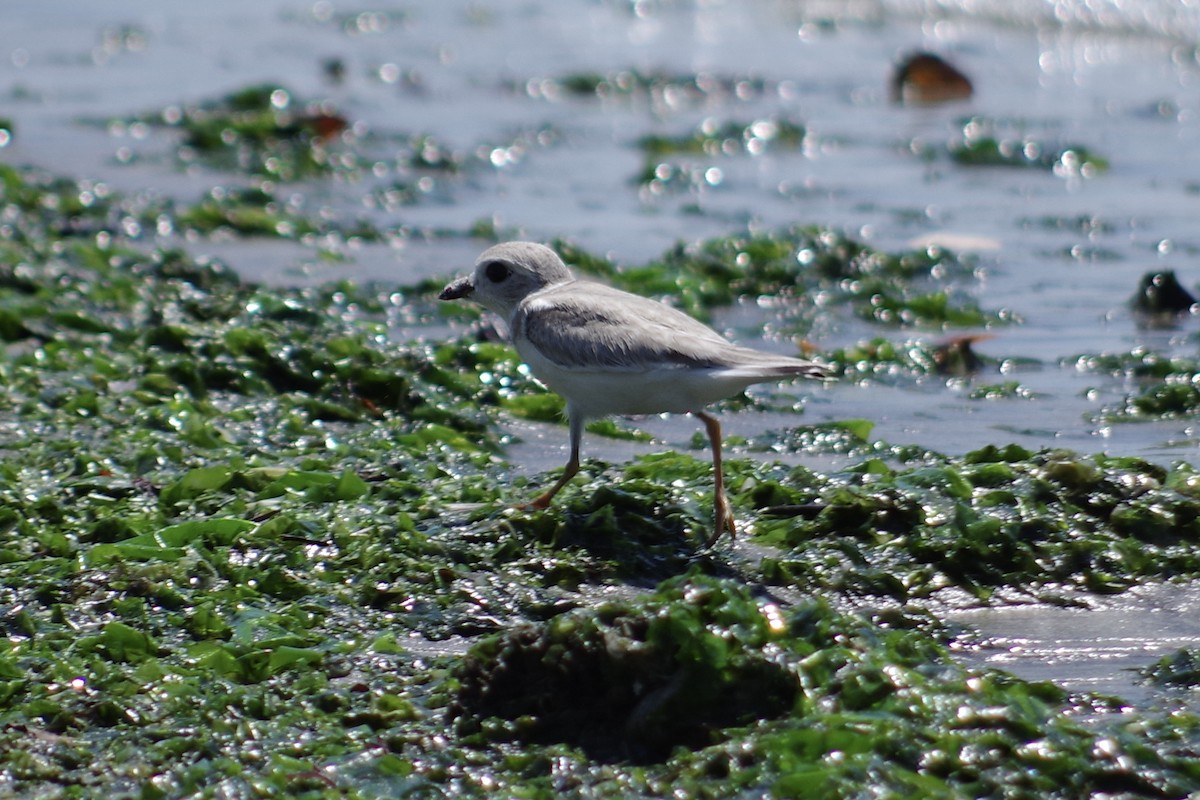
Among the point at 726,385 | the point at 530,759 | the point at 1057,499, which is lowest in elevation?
the point at 530,759

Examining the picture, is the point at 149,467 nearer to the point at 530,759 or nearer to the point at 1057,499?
the point at 530,759

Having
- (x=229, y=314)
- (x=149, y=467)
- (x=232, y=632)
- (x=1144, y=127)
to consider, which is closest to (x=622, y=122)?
(x=1144, y=127)

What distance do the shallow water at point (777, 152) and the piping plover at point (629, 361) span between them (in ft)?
2.38

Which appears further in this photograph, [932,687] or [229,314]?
[229,314]

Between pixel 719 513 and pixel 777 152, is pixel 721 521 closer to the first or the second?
pixel 719 513

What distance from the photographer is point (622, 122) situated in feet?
42.5

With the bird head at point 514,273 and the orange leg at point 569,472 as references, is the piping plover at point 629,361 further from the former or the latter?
the bird head at point 514,273

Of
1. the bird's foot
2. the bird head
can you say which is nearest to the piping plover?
the bird's foot

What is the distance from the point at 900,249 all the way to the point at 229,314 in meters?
3.67

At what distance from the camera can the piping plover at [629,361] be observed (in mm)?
4434

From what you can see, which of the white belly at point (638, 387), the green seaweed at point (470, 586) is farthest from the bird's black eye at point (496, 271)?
the green seaweed at point (470, 586)

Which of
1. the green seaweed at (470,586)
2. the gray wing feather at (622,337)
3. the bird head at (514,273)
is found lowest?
the green seaweed at (470,586)

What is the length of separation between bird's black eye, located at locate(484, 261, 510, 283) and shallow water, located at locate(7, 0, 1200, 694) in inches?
26.0

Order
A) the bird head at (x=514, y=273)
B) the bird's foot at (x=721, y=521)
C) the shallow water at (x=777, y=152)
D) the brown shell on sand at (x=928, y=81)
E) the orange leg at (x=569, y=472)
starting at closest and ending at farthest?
the bird's foot at (x=721, y=521)
the orange leg at (x=569, y=472)
the bird head at (x=514, y=273)
the shallow water at (x=777, y=152)
the brown shell on sand at (x=928, y=81)
